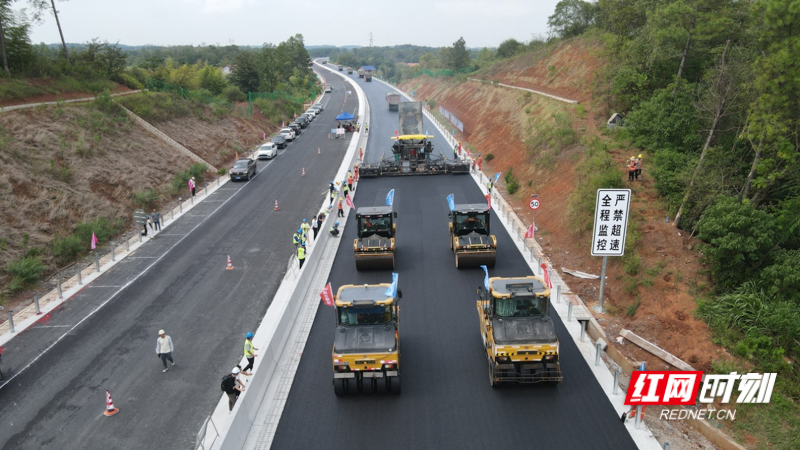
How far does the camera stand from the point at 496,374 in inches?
519

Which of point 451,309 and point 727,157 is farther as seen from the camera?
point 727,157

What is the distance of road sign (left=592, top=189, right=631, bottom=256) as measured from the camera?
1702cm

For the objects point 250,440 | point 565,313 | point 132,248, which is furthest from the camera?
point 132,248

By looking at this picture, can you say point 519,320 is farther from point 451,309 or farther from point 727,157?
point 727,157

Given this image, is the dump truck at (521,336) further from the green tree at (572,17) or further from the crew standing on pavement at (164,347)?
the green tree at (572,17)

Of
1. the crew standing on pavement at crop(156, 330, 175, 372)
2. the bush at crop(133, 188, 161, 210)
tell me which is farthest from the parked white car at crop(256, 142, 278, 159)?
the crew standing on pavement at crop(156, 330, 175, 372)

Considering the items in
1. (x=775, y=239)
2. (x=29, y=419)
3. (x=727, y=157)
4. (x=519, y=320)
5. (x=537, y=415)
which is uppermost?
(x=727, y=157)

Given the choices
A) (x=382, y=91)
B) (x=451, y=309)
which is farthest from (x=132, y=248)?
(x=382, y=91)

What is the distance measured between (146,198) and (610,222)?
26.6 meters

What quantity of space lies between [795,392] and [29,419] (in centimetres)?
1965

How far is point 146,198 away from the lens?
102 ft

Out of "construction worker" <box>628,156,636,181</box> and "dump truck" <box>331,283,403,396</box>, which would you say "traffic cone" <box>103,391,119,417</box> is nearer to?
"dump truck" <box>331,283,403,396</box>

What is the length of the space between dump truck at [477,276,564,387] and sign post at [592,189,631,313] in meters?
4.89

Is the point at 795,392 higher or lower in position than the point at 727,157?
lower
